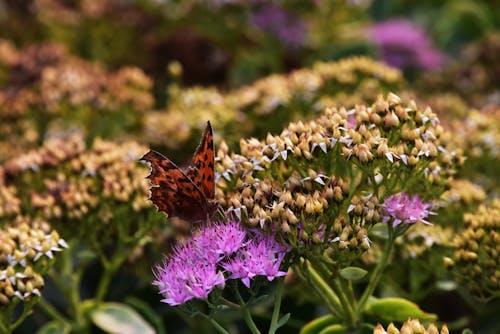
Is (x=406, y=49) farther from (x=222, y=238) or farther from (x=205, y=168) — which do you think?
(x=222, y=238)

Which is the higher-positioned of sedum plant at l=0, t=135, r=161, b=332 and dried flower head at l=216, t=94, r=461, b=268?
dried flower head at l=216, t=94, r=461, b=268

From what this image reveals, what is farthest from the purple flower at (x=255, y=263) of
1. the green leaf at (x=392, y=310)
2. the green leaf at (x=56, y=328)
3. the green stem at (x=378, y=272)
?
the green leaf at (x=56, y=328)

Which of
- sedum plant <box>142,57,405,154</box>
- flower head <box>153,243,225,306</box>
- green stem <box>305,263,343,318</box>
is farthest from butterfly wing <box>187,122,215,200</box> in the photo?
sedum plant <box>142,57,405,154</box>

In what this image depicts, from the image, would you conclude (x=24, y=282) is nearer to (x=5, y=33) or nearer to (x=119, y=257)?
(x=119, y=257)

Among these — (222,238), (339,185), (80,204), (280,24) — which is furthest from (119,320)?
(280,24)

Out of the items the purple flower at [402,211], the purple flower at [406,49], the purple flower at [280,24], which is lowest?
the purple flower at [406,49]

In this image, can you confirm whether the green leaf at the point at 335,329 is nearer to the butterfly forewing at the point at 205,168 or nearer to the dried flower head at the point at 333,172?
the dried flower head at the point at 333,172

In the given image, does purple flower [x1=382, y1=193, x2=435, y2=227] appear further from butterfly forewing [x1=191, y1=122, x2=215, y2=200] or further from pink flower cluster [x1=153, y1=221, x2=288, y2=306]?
butterfly forewing [x1=191, y1=122, x2=215, y2=200]
